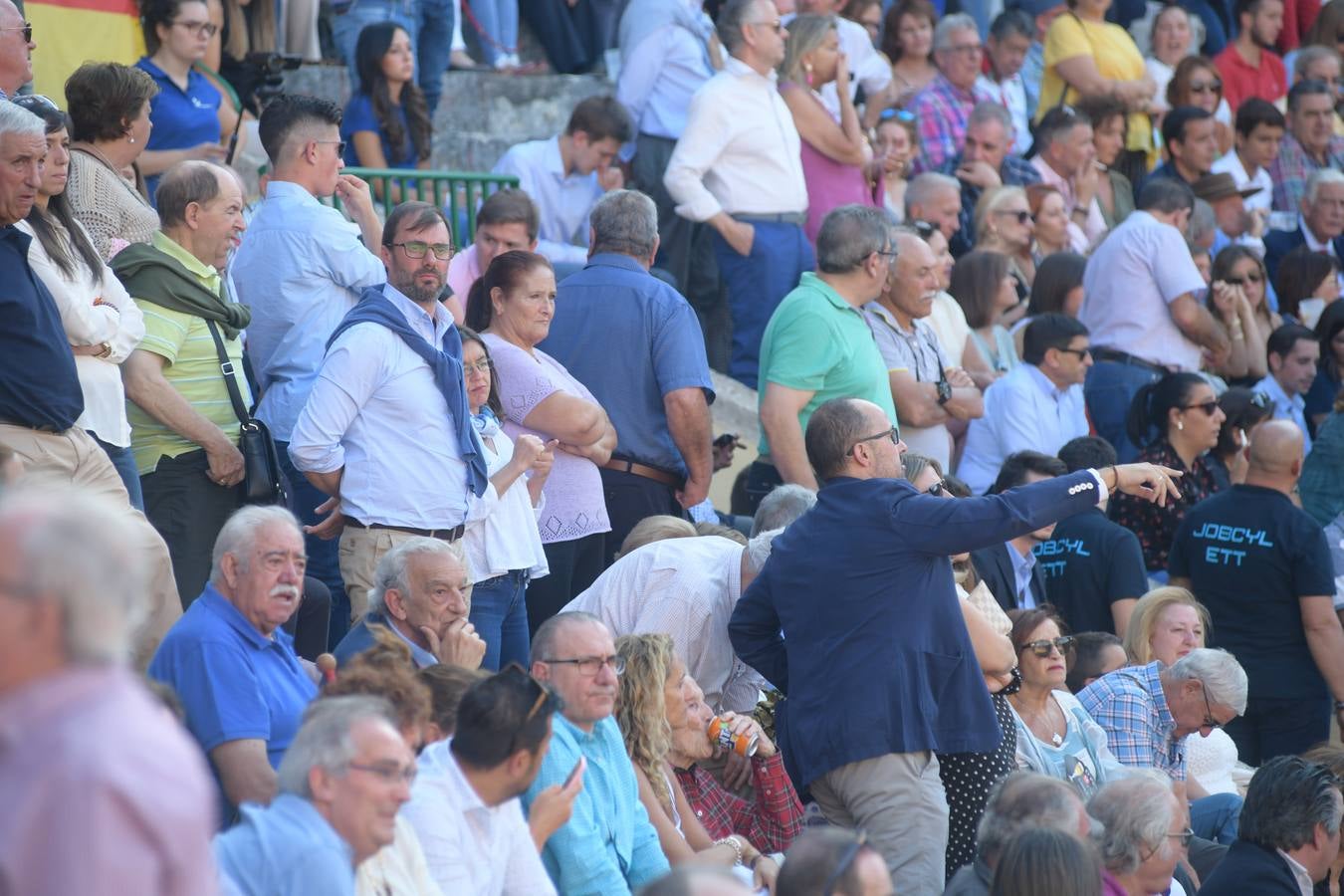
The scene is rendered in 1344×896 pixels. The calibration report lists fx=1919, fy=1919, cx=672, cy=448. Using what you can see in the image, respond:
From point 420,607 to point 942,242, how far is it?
448cm

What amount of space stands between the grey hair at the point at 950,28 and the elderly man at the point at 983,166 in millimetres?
597

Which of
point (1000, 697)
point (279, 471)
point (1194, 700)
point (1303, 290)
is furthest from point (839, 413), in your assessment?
point (1303, 290)

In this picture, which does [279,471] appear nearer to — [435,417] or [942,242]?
[435,417]

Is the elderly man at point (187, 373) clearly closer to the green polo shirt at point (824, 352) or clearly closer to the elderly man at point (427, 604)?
the elderly man at point (427, 604)

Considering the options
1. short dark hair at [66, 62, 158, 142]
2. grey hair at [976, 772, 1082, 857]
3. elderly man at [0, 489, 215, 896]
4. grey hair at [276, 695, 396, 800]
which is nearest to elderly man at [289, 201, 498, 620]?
short dark hair at [66, 62, 158, 142]

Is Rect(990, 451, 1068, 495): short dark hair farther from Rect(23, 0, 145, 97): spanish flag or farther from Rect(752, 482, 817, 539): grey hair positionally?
Rect(23, 0, 145, 97): spanish flag

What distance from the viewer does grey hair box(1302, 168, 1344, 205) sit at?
12234mm

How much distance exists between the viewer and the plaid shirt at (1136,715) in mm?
6773

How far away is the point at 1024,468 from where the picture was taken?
7.64m

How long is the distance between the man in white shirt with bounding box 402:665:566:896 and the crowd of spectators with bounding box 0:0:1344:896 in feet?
0.04

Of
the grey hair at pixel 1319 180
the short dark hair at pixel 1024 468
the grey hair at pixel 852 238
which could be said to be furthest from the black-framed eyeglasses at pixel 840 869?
the grey hair at pixel 1319 180

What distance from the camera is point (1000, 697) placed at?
607 cm

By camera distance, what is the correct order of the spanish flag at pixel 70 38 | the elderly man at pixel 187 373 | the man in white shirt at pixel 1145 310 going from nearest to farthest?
1. the elderly man at pixel 187 373
2. the spanish flag at pixel 70 38
3. the man in white shirt at pixel 1145 310

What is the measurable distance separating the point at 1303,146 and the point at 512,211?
8.00 meters
